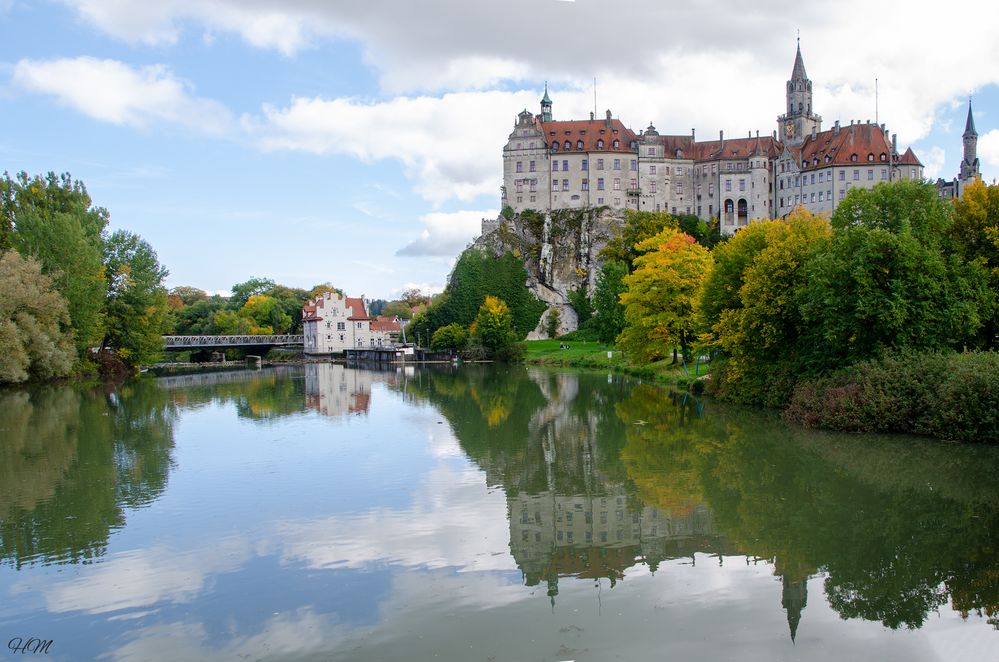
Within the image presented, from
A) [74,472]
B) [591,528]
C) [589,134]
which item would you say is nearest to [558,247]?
[589,134]

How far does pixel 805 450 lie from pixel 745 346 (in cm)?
831

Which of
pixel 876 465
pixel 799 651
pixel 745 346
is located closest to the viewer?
pixel 799 651

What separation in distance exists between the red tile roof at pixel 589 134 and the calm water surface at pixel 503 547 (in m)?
55.9

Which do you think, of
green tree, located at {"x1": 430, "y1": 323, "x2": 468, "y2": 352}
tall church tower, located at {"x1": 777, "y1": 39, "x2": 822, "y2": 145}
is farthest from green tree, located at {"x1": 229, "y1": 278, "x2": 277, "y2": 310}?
tall church tower, located at {"x1": 777, "y1": 39, "x2": 822, "y2": 145}

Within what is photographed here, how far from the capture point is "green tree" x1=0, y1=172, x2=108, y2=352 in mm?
41375

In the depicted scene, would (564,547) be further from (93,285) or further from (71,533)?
(93,285)

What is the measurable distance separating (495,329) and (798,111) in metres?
38.9

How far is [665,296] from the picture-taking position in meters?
36.2

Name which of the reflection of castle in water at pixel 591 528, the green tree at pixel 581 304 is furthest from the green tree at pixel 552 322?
the reflection of castle in water at pixel 591 528

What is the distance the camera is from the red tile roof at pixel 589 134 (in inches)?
2933

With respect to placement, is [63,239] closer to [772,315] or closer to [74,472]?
[74,472]

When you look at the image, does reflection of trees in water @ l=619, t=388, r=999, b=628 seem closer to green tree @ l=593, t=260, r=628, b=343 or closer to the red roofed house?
green tree @ l=593, t=260, r=628, b=343

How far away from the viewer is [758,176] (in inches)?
2852

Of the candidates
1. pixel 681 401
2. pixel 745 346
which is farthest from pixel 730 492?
pixel 681 401
